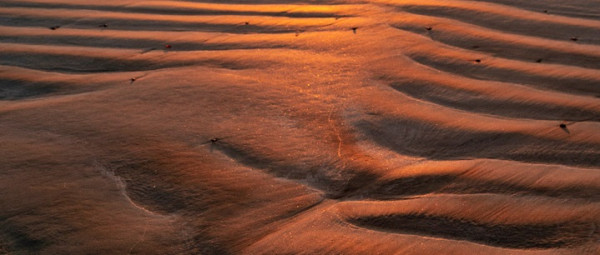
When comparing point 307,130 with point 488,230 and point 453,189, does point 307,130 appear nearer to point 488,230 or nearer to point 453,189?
point 453,189

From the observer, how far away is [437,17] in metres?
2.62

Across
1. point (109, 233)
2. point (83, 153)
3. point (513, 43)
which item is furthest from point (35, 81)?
point (513, 43)

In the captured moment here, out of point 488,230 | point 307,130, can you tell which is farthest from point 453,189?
point 307,130

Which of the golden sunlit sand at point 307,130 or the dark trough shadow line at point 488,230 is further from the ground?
the golden sunlit sand at point 307,130

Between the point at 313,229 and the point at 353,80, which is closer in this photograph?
the point at 313,229

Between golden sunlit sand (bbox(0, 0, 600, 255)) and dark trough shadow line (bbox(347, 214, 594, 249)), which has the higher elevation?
golden sunlit sand (bbox(0, 0, 600, 255))

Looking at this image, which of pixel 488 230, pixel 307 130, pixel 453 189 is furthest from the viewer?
pixel 307 130

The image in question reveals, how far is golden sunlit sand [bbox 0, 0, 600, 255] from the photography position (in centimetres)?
147

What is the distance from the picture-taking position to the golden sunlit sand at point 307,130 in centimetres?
147

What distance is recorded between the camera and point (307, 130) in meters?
1.84

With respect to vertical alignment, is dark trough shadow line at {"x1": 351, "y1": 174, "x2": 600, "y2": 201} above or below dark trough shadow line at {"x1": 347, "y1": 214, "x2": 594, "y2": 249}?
above

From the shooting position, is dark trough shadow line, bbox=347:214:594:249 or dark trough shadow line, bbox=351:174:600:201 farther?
dark trough shadow line, bbox=351:174:600:201

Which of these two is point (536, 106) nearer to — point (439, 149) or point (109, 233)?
point (439, 149)

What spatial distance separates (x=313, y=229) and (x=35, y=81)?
3.88 feet
